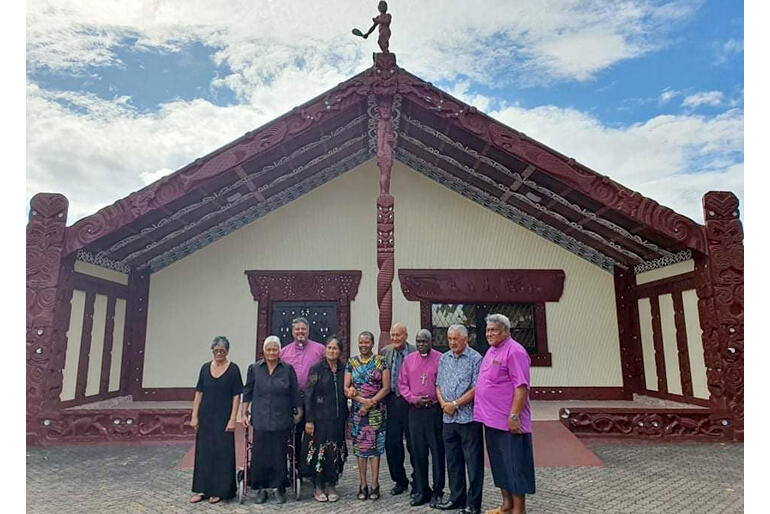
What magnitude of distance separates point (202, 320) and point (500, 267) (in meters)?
5.56

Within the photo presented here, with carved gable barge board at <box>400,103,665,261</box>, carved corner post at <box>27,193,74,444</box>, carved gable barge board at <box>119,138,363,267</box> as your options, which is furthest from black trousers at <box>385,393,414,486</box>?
carved gable barge board at <box>119,138,363,267</box>

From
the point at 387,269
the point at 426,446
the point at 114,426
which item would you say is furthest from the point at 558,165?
the point at 114,426

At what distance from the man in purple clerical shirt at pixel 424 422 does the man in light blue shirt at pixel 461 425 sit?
0.10 metres

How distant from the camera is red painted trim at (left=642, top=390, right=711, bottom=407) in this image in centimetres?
725

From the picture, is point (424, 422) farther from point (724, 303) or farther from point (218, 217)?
point (218, 217)

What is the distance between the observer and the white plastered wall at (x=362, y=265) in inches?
361

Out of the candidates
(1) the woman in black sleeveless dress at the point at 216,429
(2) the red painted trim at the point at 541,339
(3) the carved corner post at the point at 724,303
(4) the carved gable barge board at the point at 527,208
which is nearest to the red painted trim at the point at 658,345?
(4) the carved gable barge board at the point at 527,208

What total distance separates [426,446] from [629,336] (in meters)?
6.33

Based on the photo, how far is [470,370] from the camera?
158 inches

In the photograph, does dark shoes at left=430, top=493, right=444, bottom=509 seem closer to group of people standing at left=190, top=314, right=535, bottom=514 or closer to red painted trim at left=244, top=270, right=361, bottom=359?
group of people standing at left=190, top=314, right=535, bottom=514

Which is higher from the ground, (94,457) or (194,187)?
(194,187)

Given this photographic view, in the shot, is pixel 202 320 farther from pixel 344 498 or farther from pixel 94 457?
pixel 344 498

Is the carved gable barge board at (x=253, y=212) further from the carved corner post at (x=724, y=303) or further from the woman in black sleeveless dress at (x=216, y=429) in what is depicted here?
the carved corner post at (x=724, y=303)

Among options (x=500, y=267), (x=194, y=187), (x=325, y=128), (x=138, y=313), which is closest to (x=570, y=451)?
(x=500, y=267)
